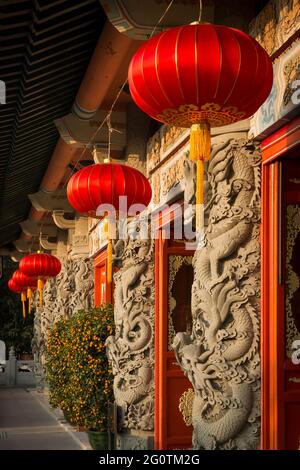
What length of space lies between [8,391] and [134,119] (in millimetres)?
12858

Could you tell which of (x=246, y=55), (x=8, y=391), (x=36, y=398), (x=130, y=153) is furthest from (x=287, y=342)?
(x=8, y=391)

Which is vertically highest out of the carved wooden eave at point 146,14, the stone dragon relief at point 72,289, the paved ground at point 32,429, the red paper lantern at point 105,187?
the carved wooden eave at point 146,14

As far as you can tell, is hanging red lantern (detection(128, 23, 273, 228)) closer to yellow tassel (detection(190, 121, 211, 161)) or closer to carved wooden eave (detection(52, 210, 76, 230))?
yellow tassel (detection(190, 121, 211, 161))

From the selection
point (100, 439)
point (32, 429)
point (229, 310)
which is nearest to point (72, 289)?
point (32, 429)

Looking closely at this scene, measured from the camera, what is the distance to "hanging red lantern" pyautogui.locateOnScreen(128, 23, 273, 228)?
12.3ft

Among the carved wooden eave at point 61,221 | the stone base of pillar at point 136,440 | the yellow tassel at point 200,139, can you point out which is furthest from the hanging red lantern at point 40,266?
the yellow tassel at point 200,139

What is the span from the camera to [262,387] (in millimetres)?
5059

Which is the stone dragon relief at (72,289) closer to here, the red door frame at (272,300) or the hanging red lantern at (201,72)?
the red door frame at (272,300)

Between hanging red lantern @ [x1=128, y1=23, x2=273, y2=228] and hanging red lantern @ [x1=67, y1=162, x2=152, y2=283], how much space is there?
2.51 meters

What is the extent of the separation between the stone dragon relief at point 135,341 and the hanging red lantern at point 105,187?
1691mm

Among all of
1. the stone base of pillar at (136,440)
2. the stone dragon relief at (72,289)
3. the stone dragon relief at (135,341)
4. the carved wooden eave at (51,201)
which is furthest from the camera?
the stone dragon relief at (72,289)

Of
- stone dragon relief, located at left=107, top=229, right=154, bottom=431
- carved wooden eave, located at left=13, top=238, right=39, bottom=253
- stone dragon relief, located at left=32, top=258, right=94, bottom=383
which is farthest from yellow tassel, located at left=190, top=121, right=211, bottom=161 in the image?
carved wooden eave, located at left=13, top=238, right=39, bottom=253

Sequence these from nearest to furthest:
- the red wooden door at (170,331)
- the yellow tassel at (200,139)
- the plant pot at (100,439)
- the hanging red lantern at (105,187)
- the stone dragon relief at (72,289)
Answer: the yellow tassel at (200,139) → the hanging red lantern at (105,187) → the red wooden door at (170,331) → the plant pot at (100,439) → the stone dragon relief at (72,289)

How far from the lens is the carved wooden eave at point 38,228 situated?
16.5 m
